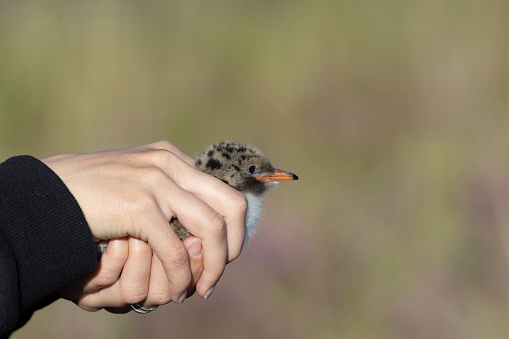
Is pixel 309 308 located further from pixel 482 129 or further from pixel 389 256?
pixel 482 129

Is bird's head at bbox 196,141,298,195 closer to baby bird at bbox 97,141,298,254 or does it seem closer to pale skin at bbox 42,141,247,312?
baby bird at bbox 97,141,298,254

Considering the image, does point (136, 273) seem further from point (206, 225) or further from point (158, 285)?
point (206, 225)

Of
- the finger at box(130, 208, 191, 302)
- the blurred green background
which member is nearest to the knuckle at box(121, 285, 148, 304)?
the finger at box(130, 208, 191, 302)

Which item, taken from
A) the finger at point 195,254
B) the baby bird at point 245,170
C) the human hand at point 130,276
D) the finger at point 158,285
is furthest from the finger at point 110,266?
the baby bird at point 245,170

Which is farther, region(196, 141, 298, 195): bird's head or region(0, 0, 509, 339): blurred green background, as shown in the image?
region(0, 0, 509, 339): blurred green background

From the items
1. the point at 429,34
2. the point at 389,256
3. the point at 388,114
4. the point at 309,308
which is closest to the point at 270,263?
the point at 309,308

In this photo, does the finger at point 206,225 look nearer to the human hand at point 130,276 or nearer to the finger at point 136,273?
the human hand at point 130,276

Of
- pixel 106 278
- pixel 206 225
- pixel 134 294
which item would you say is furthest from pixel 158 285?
pixel 206 225
